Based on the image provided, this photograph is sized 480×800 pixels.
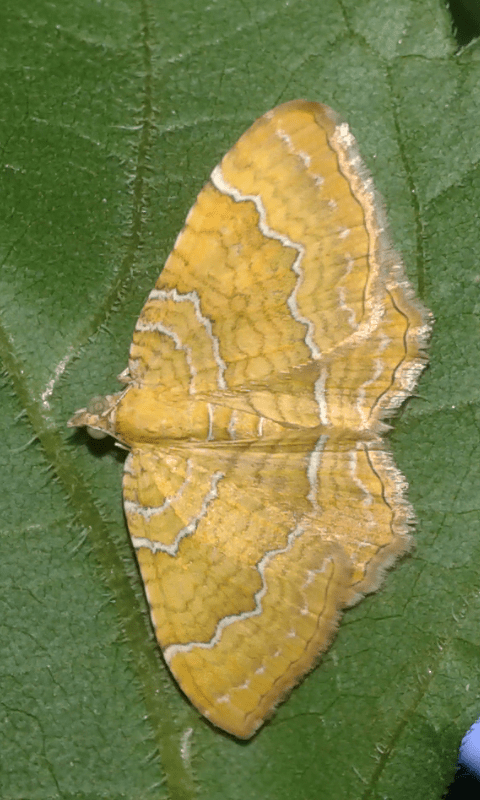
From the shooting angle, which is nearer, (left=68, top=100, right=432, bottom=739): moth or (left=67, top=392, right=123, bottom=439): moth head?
(left=68, top=100, right=432, bottom=739): moth

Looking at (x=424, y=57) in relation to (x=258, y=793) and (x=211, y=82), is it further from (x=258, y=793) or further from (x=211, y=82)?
(x=258, y=793)

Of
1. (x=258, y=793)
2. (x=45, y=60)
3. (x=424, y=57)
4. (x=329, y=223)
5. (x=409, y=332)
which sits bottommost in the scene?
(x=258, y=793)

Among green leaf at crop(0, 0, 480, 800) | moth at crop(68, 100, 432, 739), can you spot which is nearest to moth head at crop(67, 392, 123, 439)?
moth at crop(68, 100, 432, 739)

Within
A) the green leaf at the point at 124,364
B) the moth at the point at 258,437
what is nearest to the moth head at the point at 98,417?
the moth at the point at 258,437

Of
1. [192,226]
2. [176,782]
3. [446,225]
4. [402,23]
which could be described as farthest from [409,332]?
[176,782]

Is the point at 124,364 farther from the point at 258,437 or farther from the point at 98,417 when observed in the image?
the point at 258,437

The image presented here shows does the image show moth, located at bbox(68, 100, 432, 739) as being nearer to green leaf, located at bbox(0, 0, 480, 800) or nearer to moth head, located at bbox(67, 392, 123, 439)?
moth head, located at bbox(67, 392, 123, 439)

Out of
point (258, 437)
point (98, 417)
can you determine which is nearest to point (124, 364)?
point (98, 417)
